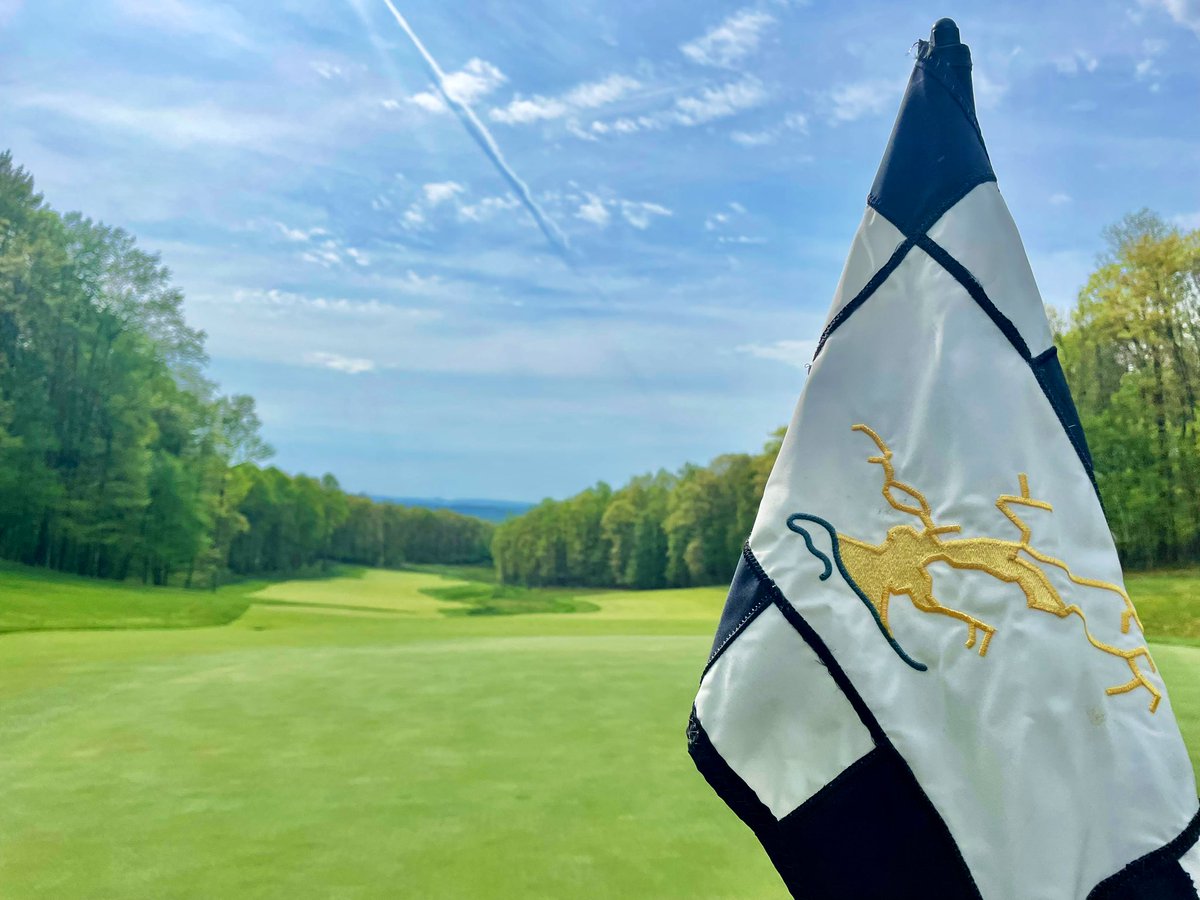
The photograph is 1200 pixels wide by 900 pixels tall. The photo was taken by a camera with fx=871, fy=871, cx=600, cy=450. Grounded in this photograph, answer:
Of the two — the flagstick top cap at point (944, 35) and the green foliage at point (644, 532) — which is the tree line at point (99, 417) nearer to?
the green foliage at point (644, 532)

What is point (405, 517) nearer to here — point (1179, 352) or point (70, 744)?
point (1179, 352)

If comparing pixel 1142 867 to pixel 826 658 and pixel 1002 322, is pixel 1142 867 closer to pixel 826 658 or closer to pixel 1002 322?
pixel 826 658

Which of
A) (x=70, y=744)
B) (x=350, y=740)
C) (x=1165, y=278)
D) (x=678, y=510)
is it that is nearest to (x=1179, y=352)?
(x=1165, y=278)

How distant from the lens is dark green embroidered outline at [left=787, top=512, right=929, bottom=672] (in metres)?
1.22

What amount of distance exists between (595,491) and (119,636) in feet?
54.4

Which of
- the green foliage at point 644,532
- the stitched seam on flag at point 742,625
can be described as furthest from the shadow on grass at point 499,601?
the stitched seam on flag at point 742,625

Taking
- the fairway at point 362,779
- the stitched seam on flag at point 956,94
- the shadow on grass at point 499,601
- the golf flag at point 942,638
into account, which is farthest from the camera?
the shadow on grass at point 499,601

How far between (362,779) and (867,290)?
2357mm

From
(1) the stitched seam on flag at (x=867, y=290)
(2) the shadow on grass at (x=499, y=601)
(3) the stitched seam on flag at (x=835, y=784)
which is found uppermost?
(1) the stitched seam on flag at (x=867, y=290)

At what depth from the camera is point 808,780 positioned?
121 cm

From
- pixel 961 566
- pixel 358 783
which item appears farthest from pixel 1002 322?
pixel 358 783

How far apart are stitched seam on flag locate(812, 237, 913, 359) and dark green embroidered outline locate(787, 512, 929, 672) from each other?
26 cm

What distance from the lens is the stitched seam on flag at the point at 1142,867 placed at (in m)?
1.18

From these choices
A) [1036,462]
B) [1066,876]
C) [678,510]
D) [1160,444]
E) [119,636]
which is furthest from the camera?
[678,510]
